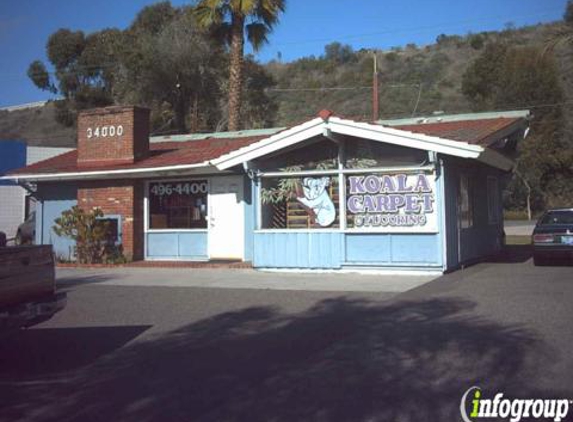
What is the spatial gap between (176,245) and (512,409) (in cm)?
1400

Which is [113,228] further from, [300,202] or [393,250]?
[393,250]

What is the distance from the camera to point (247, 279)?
14227 millimetres

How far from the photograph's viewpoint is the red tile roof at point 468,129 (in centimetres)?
1425

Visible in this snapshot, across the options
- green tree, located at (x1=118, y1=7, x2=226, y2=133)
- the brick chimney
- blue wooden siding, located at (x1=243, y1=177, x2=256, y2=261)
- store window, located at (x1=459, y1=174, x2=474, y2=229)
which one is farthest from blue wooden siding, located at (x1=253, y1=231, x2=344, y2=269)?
green tree, located at (x1=118, y1=7, x2=226, y2=133)

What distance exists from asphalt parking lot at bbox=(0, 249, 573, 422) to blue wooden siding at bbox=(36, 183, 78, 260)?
845cm

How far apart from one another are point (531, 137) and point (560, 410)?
39.6 metres

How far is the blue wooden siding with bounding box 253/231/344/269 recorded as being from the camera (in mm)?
14914

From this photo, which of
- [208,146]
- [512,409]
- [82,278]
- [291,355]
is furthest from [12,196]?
[512,409]

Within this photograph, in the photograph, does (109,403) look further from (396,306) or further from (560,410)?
(396,306)

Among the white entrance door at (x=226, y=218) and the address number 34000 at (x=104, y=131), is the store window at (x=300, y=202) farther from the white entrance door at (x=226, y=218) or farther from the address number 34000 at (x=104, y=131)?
the address number 34000 at (x=104, y=131)

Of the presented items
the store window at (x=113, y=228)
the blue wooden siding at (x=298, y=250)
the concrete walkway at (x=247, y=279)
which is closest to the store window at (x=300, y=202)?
the blue wooden siding at (x=298, y=250)

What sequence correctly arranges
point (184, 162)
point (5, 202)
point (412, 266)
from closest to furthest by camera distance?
1. point (412, 266)
2. point (184, 162)
3. point (5, 202)

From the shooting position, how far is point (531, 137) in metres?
41.9

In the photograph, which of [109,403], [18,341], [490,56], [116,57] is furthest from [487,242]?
[490,56]
